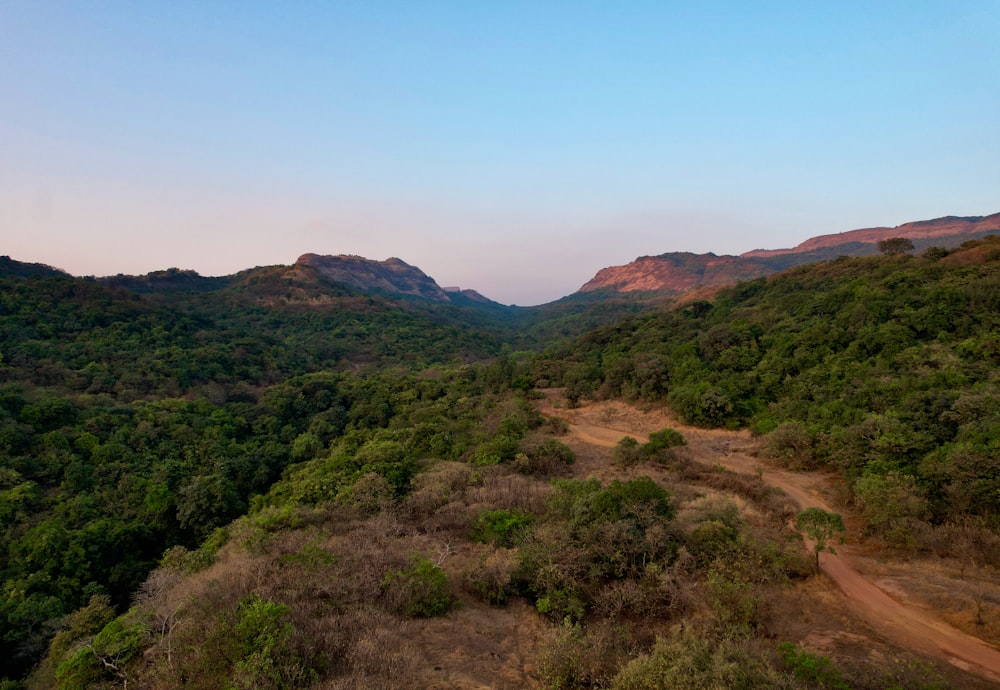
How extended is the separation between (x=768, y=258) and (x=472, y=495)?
→ 135 meters

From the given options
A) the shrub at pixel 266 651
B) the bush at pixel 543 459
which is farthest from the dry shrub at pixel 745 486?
the shrub at pixel 266 651

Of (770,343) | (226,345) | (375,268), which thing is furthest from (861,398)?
(375,268)

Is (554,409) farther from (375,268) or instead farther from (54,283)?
(375,268)

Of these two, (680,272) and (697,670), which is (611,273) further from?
(697,670)

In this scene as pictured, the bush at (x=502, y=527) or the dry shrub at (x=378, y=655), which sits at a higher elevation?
the dry shrub at (x=378, y=655)

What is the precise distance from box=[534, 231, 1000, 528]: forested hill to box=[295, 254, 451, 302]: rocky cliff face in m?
105

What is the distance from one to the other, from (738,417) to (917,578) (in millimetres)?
11767

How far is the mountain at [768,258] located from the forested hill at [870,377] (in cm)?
6431

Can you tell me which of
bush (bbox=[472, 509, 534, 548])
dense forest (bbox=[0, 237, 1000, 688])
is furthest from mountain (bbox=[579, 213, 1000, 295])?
bush (bbox=[472, 509, 534, 548])

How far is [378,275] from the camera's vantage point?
15175 cm

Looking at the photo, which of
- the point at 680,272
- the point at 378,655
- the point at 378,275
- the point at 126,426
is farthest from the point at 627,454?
the point at 378,275

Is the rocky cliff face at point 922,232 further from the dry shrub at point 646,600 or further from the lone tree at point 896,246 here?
the dry shrub at point 646,600

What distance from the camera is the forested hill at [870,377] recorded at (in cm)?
1033

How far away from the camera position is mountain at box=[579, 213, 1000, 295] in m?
91.8
